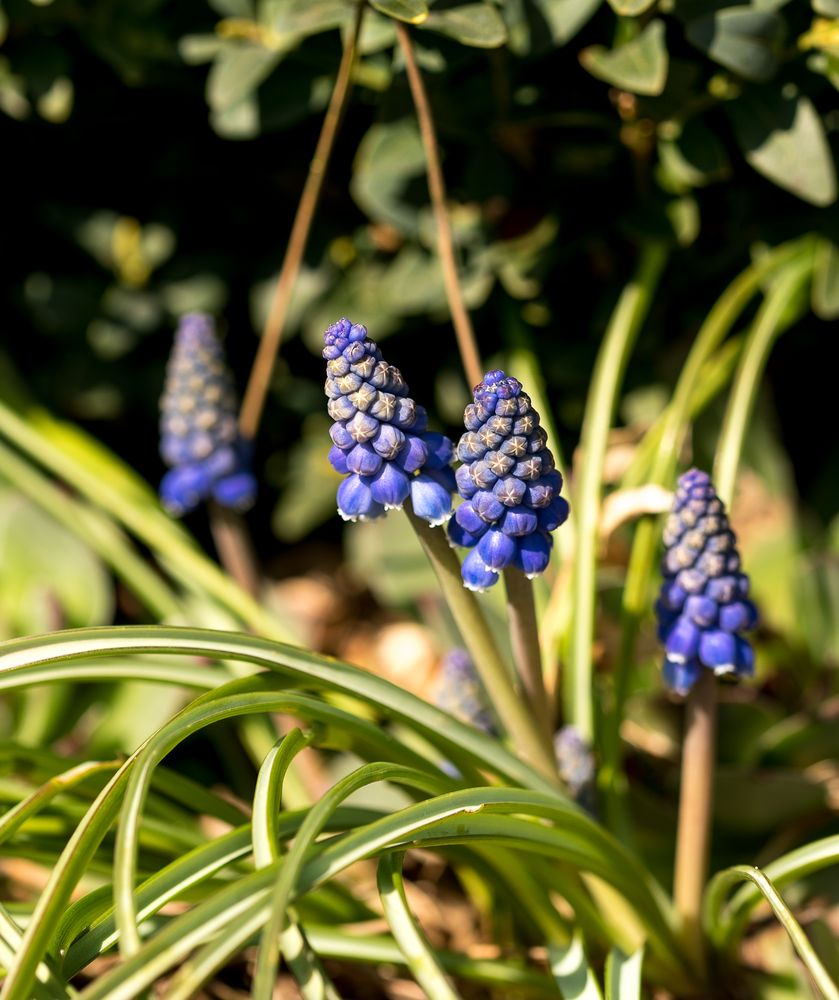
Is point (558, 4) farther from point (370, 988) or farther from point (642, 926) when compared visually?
point (370, 988)

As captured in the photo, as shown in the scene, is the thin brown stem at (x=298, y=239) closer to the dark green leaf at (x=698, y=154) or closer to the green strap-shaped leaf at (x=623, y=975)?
the dark green leaf at (x=698, y=154)

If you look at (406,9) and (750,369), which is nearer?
(406,9)

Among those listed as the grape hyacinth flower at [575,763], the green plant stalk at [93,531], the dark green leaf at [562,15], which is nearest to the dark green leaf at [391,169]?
the dark green leaf at [562,15]

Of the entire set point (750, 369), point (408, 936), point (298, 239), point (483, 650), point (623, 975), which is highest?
point (298, 239)

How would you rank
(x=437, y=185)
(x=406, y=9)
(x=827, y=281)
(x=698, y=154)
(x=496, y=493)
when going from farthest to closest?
(x=827, y=281)
(x=698, y=154)
(x=437, y=185)
(x=406, y=9)
(x=496, y=493)

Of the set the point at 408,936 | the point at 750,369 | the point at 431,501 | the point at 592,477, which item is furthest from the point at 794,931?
the point at 750,369

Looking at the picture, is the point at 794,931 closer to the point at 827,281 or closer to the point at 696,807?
the point at 696,807
